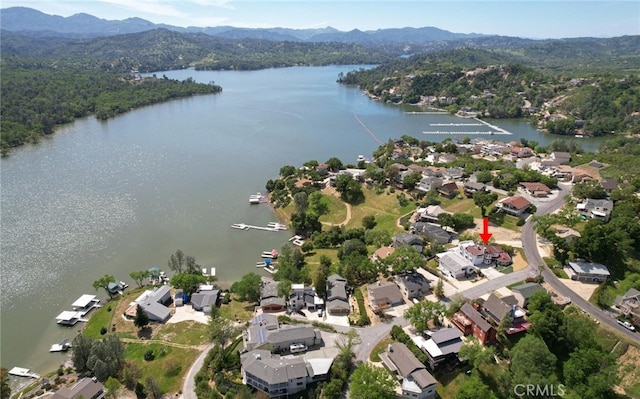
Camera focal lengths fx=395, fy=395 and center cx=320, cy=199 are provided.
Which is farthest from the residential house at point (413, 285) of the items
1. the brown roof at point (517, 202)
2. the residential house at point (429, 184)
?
the residential house at point (429, 184)

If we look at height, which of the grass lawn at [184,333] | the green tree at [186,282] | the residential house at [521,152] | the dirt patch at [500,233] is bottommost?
the grass lawn at [184,333]

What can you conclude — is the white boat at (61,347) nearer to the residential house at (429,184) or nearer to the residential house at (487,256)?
the residential house at (487,256)

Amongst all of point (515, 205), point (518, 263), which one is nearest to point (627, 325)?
point (518, 263)

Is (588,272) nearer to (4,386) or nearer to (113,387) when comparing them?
(113,387)

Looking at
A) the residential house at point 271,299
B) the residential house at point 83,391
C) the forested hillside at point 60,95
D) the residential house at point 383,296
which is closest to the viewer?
the residential house at point 83,391

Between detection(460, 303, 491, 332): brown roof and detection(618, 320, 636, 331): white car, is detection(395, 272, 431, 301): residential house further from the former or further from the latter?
detection(618, 320, 636, 331): white car
